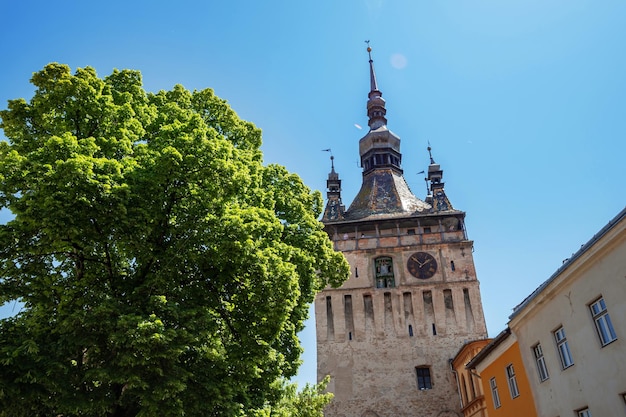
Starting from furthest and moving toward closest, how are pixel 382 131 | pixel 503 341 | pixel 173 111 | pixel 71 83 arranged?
1. pixel 382 131
2. pixel 503 341
3. pixel 173 111
4. pixel 71 83

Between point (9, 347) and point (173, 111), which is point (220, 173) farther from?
point (9, 347)

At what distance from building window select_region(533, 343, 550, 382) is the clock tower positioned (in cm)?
1788

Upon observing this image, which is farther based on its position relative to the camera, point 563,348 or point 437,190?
point 437,190

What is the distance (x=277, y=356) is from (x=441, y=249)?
1032 inches

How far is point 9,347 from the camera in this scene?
8945 millimetres

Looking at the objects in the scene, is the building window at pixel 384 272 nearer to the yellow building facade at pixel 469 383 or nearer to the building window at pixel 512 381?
the yellow building facade at pixel 469 383

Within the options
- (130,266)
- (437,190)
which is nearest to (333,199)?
(437,190)

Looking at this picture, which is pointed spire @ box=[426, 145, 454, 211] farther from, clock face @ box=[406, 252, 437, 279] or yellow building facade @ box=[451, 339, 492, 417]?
yellow building facade @ box=[451, 339, 492, 417]

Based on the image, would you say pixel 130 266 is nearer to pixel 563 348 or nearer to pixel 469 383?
pixel 563 348

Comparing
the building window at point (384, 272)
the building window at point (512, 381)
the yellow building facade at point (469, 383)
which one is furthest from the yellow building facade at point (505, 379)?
the building window at point (384, 272)

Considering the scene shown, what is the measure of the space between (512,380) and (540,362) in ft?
8.61

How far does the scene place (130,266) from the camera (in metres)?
11.6

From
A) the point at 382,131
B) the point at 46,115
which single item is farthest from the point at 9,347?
the point at 382,131

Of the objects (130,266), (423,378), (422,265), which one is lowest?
(130,266)
